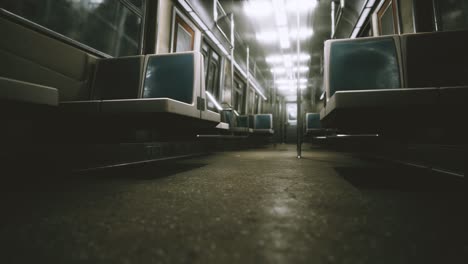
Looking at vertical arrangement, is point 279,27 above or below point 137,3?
above

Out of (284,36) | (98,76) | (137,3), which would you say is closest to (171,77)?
(98,76)

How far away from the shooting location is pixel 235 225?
0.58 m

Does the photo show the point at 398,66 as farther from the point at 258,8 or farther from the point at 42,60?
the point at 258,8

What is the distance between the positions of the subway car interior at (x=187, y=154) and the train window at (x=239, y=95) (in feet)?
14.7

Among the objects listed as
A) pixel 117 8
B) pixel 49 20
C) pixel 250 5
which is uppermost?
pixel 250 5

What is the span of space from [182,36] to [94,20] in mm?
1783

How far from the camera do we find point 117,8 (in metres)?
2.45

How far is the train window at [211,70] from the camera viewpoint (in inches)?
192

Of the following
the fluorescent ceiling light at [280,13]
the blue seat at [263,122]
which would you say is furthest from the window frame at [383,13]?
the blue seat at [263,122]

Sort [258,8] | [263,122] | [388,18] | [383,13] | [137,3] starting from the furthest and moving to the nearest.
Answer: [263,122] < [258,8] < [383,13] < [388,18] < [137,3]

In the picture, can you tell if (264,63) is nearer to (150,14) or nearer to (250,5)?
(250,5)

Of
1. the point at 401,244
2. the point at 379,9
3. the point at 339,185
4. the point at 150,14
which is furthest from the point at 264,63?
the point at 401,244

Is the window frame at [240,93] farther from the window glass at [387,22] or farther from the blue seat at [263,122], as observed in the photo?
the window glass at [387,22]

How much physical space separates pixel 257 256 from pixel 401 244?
0.34 m
